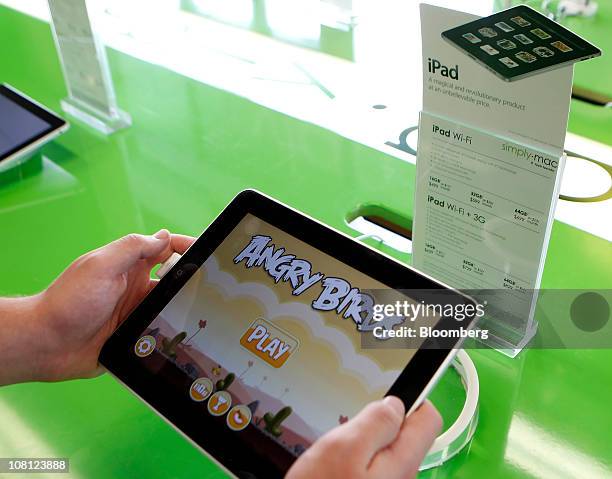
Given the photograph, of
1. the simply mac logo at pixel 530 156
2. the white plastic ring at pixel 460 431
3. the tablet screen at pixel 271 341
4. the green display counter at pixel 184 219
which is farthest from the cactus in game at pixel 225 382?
the simply mac logo at pixel 530 156

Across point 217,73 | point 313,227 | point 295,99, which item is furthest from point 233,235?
point 217,73

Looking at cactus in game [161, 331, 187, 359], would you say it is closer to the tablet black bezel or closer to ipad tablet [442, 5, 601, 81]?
ipad tablet [442, 5, 601, 81]

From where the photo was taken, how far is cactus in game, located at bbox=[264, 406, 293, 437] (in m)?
0.71

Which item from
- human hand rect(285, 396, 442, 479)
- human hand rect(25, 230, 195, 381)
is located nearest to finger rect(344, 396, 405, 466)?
human hand rect(285, 396, 442, 479)

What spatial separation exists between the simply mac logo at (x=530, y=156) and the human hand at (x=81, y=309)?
1.53 ft

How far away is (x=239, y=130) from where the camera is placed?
4.83ft

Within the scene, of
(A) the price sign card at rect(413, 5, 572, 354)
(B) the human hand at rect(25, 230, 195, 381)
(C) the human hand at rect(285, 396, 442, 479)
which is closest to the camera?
(C) the human hand at rect(285, 396, 442, 479)

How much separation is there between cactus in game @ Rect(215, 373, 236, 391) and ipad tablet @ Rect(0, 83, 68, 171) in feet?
2.59

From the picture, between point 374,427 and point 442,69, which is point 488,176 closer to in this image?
point 442,69

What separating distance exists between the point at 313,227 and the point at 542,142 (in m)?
0.28

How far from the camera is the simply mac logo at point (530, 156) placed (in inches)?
29.7

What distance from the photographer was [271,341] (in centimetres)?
77

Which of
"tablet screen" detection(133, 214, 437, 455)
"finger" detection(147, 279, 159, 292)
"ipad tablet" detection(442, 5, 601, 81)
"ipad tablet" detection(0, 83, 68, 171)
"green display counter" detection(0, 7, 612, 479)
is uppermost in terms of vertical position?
"ipad tablet" detection(442, 5, 601, 81)

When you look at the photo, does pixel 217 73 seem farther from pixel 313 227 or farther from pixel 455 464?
pixel 455 464
